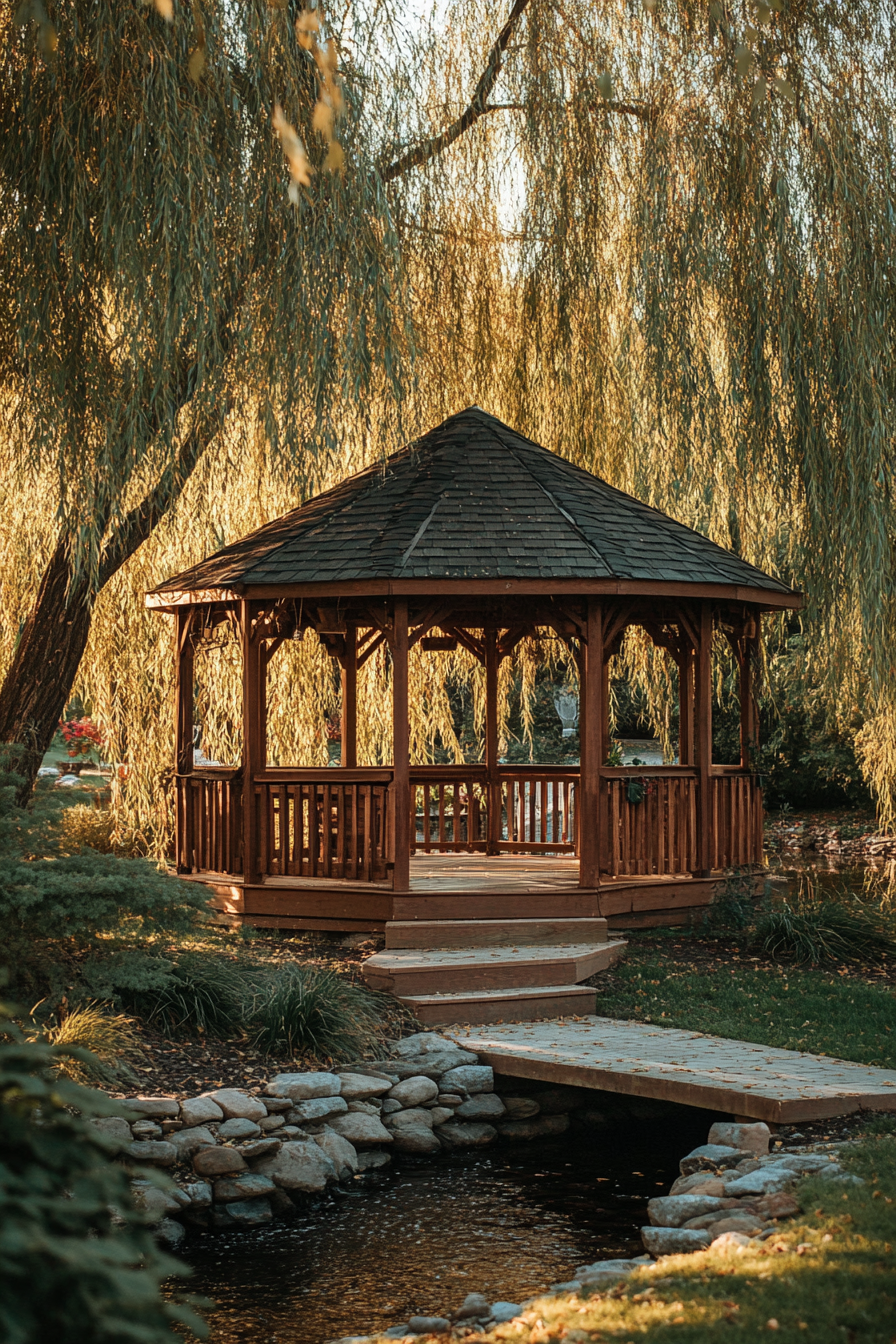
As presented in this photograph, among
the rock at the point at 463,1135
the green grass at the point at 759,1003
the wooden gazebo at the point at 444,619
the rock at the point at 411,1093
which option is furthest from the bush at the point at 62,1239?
the wooden gazebo at the point at 444,619

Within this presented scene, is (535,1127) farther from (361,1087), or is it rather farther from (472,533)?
(472,533)

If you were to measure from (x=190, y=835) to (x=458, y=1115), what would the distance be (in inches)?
175

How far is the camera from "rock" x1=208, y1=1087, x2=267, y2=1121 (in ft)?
21.9

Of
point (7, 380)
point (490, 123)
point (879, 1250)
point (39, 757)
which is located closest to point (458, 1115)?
point (879, 1250)

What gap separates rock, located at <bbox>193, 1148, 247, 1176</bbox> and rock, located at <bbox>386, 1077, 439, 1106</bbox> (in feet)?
3.79

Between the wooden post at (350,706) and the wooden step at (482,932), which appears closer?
the wooden step at (482,932)

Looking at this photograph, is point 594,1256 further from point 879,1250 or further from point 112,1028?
point 112,1028

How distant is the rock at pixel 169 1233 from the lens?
614cm

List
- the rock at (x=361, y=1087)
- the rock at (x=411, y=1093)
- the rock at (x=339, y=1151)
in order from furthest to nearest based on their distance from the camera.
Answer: the rock at (x=411, y=1093), the rock at (x=361, y=1087), the rock at (x=339, y=1151)

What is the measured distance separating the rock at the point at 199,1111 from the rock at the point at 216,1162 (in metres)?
0.17

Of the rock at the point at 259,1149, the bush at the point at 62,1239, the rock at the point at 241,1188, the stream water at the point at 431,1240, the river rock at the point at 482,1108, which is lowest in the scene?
the stream water at the point at 431,1240

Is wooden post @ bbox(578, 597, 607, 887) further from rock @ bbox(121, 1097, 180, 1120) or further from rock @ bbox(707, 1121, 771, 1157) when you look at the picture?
rock @ bbox(121, 1097, 180, 1120)

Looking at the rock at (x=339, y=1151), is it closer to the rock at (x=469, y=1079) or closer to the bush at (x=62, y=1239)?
the rock at (x=469, y=1079)

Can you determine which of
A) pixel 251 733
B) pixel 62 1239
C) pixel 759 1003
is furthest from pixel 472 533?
→ pixel 62 1239
